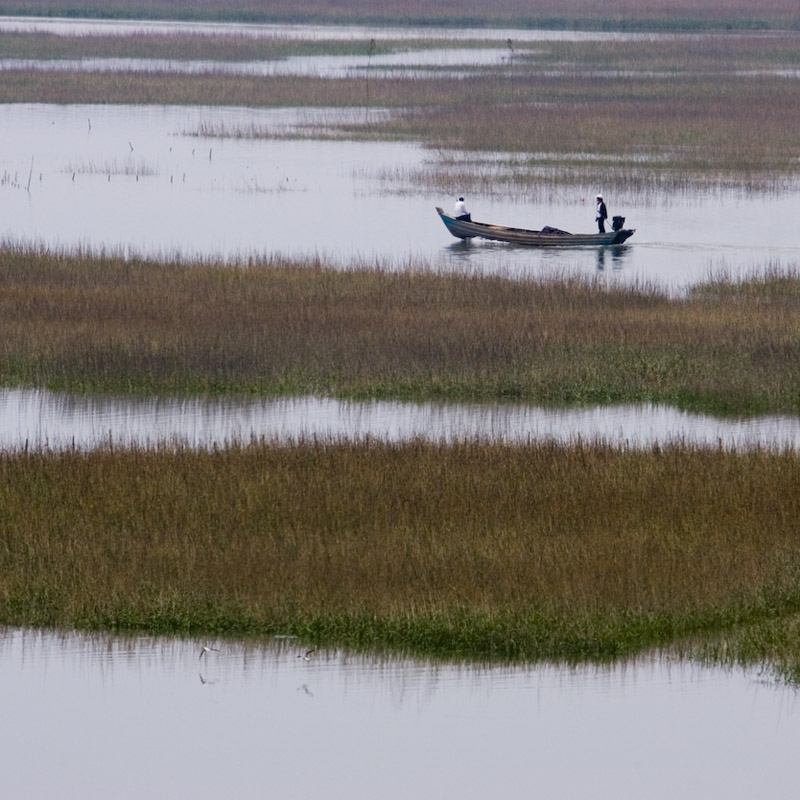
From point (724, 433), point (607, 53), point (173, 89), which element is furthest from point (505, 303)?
point (607, 53)

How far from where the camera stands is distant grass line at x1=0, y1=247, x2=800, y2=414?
1758 cm

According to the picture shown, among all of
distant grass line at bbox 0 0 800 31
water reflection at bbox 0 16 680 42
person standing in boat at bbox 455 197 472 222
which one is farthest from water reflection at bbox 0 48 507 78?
person standing in boat at bbox 455 197 472 222

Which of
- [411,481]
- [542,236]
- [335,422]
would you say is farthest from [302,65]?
[411,481]

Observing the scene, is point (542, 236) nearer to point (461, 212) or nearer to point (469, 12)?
point (461, 212)

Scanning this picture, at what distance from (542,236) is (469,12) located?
217 feet

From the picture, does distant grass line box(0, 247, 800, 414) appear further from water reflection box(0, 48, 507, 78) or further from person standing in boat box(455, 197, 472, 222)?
water reflection box(0, 48, 507, 78)

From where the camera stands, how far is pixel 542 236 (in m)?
27.9

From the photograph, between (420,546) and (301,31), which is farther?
(301,31)

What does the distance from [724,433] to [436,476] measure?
178 inches

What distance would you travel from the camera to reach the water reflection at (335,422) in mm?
15344

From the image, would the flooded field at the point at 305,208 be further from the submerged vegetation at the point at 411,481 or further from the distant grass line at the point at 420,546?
the distant grass line at the point at 420,546

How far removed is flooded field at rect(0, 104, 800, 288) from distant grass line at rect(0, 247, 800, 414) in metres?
2.75

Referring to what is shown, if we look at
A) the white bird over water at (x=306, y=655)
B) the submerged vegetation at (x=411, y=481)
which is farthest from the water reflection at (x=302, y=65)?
the white bird over water at (x=306, y=655)

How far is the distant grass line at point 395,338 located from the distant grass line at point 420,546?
401cm
